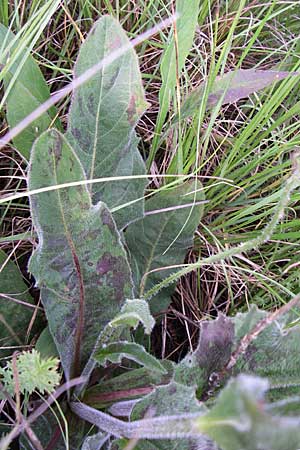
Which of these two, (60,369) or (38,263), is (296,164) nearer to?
(38,263)

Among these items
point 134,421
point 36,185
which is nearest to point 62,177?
point 36,185

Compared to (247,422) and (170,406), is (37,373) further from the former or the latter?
(247,422)

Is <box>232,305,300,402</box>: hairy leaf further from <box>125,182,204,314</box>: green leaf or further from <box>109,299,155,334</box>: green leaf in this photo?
<box>125,182,204,314</box>: green leaf

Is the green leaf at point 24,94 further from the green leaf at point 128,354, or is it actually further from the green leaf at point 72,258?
the green leaf at point 128,354

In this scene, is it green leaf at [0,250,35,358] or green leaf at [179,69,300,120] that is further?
green leaf at [179,69,300,120]

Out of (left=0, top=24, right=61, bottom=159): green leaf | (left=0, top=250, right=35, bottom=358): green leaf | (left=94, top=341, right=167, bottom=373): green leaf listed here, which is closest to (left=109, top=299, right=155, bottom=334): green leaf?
(left=94, top=341, right=167, bottom=373): green leaf

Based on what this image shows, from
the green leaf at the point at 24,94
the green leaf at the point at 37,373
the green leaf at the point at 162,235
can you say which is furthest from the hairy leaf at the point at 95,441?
the green leaf at the point at 24,94
